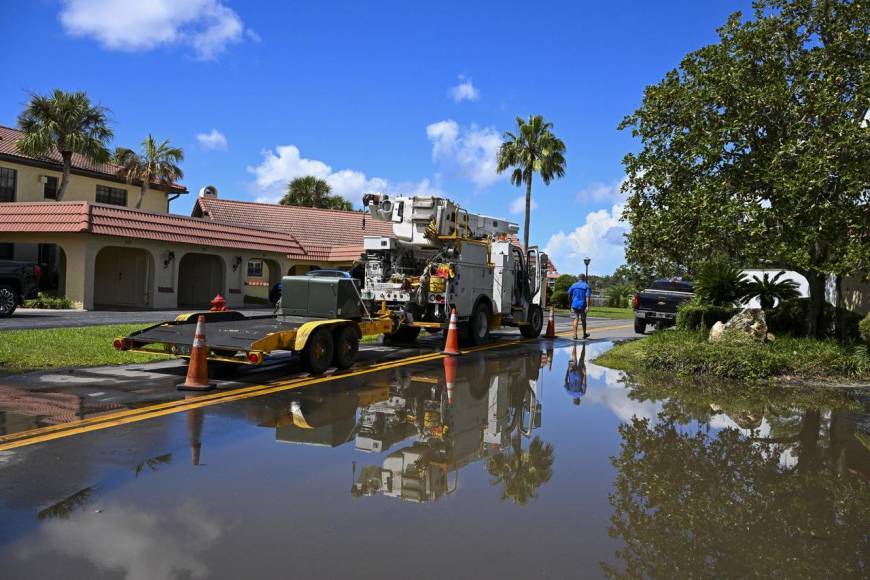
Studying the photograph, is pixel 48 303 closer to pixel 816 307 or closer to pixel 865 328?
pixel 816 307

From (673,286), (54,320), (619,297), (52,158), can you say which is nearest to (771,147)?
(673,286)

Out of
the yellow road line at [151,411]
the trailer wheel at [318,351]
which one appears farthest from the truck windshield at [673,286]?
the trailer wheel at [318,351]

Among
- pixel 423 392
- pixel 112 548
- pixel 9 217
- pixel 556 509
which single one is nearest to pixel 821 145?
pixel 423 392

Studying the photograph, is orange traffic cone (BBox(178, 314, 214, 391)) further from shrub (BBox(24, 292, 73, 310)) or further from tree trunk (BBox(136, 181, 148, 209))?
tree trunk (BBox(136, 181, 148, 209))

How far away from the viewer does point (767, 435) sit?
22.9ft

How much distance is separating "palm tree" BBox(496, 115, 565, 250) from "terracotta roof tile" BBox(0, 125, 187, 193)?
21391mm

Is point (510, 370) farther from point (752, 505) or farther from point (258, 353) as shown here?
point (752, 505)

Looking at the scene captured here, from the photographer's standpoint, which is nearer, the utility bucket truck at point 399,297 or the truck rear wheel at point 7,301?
the utility bucket truck at point 399,297

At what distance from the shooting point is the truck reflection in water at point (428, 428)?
5172mm

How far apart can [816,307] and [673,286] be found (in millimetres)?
8162

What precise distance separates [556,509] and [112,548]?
2.78 m

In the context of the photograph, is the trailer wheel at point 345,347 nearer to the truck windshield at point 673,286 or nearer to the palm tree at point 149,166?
the truck windshield at point 673,286

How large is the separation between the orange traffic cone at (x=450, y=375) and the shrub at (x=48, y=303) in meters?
16.8

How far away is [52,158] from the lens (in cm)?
3241
